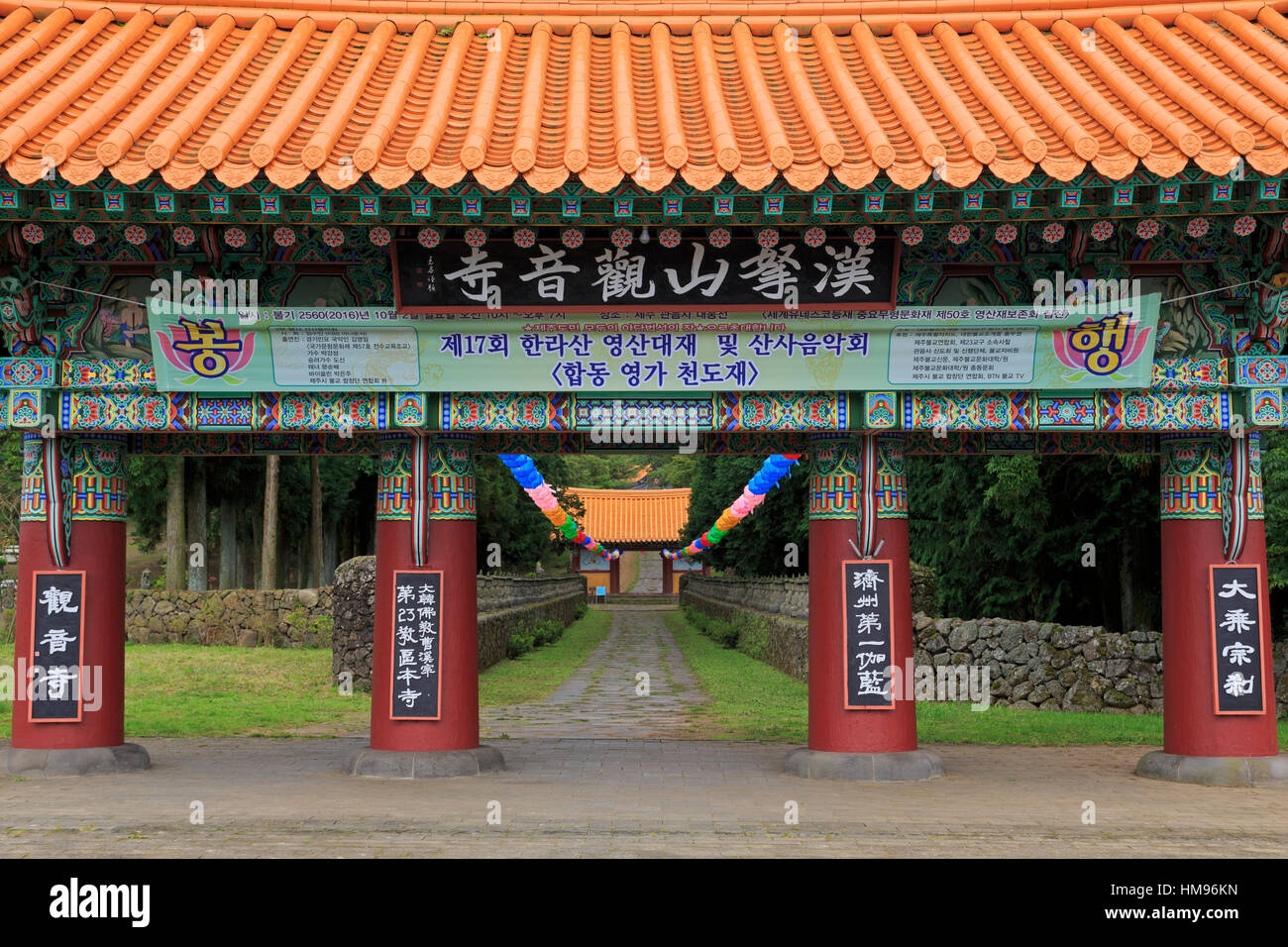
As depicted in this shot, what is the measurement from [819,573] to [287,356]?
423 cm

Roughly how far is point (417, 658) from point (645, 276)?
323 cm

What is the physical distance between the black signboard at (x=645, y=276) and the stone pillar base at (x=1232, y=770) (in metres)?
4.08

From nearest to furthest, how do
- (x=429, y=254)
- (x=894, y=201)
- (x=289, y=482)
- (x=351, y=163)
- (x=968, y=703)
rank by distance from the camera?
(x=351, y=163) < (x=894, y=201) < (x=429, y=254) < (x=968, y=703) < (x=289, y=482)

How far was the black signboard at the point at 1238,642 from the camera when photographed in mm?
8938

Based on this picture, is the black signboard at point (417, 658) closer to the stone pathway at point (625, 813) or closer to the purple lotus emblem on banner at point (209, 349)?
the stone pathway at point (625, 813)

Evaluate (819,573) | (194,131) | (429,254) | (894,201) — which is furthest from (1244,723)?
(194,131)

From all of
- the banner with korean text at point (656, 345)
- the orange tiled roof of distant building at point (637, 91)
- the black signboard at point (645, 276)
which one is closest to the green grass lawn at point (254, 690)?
the banner with korean text at point (656, 345)

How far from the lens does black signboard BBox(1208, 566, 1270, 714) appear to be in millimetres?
8938

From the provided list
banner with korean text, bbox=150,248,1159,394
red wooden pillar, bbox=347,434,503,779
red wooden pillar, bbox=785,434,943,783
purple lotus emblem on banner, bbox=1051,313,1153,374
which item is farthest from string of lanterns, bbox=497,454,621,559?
purple lotus emblem on banner, bbox=1051,313,1153,374

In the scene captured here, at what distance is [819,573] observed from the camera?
927cm

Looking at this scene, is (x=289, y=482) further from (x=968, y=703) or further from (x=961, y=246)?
(x=961, y=246)

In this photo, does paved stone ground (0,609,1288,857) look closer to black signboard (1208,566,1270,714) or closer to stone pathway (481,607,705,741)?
black signboard (1208,566,1270,714)

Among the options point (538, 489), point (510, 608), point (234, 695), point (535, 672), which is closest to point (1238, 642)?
point (538, 489)

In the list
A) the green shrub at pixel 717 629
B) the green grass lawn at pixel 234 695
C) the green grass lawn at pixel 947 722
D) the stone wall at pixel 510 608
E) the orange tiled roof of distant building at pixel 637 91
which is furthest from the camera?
the green shrub at pixel 717 629
